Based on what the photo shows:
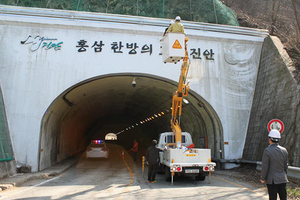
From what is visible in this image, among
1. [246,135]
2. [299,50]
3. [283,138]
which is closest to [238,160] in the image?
[246,135]

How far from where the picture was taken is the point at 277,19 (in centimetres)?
2441

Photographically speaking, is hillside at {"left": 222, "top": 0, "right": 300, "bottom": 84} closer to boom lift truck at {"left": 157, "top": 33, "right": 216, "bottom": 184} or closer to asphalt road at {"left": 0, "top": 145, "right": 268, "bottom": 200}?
boom lift truck at {"left": 157, "top": 33, "right": 216, "bottom": 184}

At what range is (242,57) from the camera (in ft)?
48.3

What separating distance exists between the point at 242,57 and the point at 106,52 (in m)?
7.69

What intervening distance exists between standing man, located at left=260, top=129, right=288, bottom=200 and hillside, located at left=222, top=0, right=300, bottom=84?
7688 mm

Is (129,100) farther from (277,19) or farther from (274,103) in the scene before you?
(277,19)

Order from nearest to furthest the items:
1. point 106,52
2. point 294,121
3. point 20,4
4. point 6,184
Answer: point 6,184, point 294,121, point 106,52, point 20,4

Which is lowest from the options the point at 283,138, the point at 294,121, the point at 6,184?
the point at 6,184

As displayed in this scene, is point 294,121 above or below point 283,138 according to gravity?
above

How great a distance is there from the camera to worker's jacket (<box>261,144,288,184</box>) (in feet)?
15.9

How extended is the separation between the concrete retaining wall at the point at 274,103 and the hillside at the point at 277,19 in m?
0.66

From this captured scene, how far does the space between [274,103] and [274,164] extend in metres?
8.35

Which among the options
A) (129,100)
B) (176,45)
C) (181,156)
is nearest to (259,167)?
(181,156)

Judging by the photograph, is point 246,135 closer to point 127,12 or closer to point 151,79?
point 151,79
